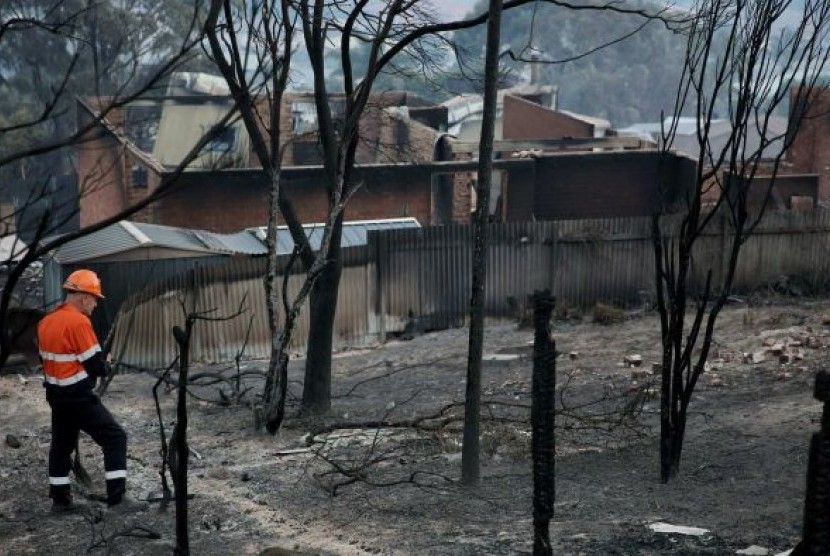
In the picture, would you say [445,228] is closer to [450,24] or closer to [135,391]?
[135,391]

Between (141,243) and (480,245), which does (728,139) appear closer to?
(480,245)

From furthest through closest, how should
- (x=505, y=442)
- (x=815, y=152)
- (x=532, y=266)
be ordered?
(x=815, y=152), (x=532, y=266), (x=505, y=442)

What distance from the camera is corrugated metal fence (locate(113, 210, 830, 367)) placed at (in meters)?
18.1

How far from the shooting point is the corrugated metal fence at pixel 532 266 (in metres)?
18.1

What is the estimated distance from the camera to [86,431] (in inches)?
326

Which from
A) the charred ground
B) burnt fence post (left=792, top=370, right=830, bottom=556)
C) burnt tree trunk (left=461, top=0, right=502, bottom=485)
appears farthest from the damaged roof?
burnt fence post (left=792, top=370, right=830, bottom=556)

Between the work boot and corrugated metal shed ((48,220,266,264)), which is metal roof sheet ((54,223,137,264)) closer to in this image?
corrugated metal shed ((48,220,266,264))

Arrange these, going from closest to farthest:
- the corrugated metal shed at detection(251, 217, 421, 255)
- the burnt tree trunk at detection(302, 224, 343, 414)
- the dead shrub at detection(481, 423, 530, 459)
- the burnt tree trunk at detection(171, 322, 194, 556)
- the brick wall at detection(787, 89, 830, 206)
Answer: the burnt tree trunk at detection(171, 322, 194, 556)
the dead shrub at detection(481, 423, 530, 459)
the burnt tree trunk at detection(302, 224, 343, 414)
the corrugated metal shed at detection(251, 217, 421, 255)
the brick wall at detection(787, 89, 830, 206)

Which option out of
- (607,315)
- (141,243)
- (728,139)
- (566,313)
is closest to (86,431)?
(728,139)

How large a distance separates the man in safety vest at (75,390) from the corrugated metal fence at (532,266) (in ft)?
31.2

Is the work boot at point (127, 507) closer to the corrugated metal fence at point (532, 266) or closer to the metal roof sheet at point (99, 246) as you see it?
the corrugated metal fence at point (532, 266)

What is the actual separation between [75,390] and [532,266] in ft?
37.0

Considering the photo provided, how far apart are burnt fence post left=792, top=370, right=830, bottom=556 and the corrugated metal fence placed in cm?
1335

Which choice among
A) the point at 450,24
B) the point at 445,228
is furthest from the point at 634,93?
the point at 450,24
